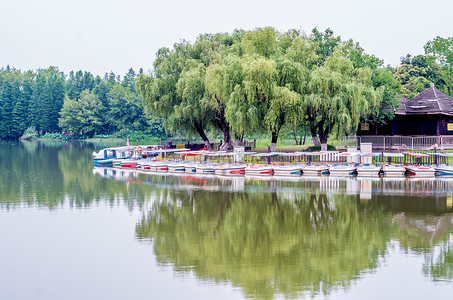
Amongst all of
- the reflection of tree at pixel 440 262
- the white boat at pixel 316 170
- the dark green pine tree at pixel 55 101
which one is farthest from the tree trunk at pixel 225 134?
the dark green pine tree at pixel 55 101

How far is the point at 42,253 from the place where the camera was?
71.3 feet

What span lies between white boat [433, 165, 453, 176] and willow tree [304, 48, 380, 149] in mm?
8962

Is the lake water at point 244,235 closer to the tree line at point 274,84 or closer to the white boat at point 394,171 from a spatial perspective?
the white boat at point 394,171

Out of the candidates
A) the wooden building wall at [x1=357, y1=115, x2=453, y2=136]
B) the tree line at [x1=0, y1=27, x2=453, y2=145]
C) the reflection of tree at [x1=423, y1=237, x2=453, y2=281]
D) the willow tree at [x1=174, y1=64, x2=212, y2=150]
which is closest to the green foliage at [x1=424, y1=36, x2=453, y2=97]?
the tree line at [x1=0, y1=27, x2=453, y2=145]

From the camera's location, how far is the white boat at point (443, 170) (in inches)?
1670

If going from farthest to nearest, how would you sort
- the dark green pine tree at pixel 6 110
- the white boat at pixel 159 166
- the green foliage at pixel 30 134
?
the green foliage at pixel 30 134
the dark green pine tree at pixel 6 110
the white boat at pixel 159 166

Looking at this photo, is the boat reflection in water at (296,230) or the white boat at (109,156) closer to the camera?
the boat reflection in water at (296,230)

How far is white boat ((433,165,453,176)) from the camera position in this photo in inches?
1670

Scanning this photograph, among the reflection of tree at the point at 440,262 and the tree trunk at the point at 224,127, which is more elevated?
the tree trunk at the point at 224,127

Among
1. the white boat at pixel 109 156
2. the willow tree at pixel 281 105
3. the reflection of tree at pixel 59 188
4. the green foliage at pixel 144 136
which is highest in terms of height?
the willow tree at pixel 281 105

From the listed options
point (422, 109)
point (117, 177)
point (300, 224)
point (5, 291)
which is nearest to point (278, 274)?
point (300, 224)

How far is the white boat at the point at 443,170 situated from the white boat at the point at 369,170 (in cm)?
497

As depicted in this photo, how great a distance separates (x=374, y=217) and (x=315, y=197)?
634 cm

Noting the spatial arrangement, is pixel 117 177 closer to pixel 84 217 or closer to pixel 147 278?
pixel 84 217
